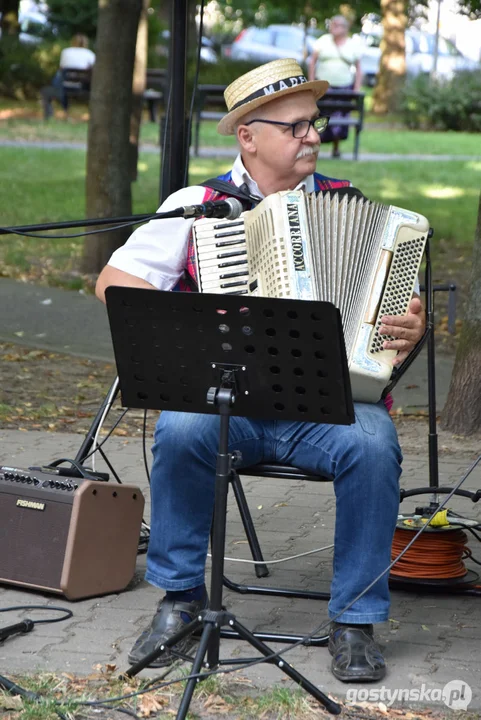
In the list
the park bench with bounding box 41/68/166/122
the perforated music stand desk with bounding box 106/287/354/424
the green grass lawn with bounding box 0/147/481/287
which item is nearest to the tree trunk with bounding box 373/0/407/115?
the park bench with bounding box 41/68/166/122

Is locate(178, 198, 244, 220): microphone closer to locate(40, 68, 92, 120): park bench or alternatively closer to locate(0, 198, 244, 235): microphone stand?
locate(0, 198, 244, 235): microphone stand

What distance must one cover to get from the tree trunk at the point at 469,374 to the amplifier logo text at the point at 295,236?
2870mm

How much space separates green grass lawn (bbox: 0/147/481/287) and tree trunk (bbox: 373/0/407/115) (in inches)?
512

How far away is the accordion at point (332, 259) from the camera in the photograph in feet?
10.8

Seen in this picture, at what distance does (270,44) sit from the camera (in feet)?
112

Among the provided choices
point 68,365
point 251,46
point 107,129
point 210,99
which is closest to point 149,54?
point 251,46

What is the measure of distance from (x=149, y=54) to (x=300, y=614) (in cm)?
2561

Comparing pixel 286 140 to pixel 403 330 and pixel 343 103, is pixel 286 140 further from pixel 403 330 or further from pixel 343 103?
pixel 343 103

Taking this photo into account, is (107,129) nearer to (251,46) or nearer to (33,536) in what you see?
(33,536)

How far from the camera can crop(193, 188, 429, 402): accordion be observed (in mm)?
3279

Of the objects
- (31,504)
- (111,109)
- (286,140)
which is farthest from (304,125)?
(111,109)

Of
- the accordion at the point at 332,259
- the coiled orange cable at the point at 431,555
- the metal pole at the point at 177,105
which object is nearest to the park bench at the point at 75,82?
the metal pole at the point at 177,105

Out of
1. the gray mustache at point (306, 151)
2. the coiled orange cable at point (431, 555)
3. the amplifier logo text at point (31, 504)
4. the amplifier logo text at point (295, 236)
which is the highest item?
the gray mustache at point (306, 151)

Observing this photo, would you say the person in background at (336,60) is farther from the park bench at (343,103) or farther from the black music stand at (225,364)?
the black music stand at (225,364)
